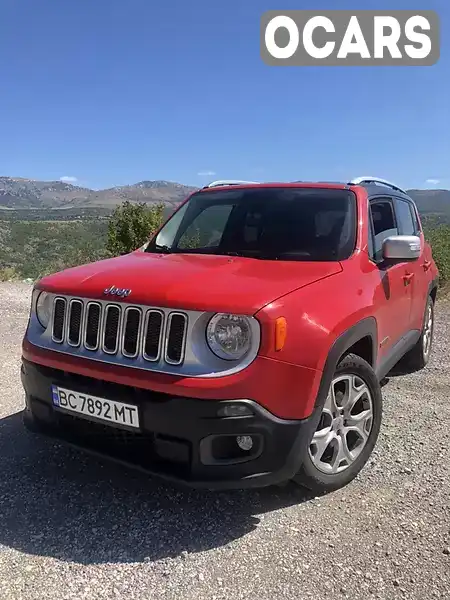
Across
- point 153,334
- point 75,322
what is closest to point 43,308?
point 75,322

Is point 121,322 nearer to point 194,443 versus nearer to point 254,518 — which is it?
point 194,443

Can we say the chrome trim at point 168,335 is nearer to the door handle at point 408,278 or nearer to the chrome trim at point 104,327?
the chrome trim at point 104,327

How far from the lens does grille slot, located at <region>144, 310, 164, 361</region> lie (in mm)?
2635

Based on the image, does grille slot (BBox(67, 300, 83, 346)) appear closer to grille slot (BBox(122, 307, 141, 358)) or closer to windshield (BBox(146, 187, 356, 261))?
grille slot (BBox(122, 307, 141, 358))

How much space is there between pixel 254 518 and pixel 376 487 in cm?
80

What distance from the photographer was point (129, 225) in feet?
47.6

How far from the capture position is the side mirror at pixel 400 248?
3.56m

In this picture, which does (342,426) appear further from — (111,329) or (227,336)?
(111,329)

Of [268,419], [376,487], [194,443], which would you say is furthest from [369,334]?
[194,443]

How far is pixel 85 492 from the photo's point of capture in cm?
305

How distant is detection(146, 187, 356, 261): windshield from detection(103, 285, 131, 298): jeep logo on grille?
1.06m

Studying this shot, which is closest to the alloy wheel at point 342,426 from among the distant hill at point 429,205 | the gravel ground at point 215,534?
the gravel ground at point 215,534

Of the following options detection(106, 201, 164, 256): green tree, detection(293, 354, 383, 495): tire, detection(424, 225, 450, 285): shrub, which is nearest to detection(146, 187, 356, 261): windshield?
detection(293, 354, 383, 495): tire

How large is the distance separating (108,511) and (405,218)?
3.66m
